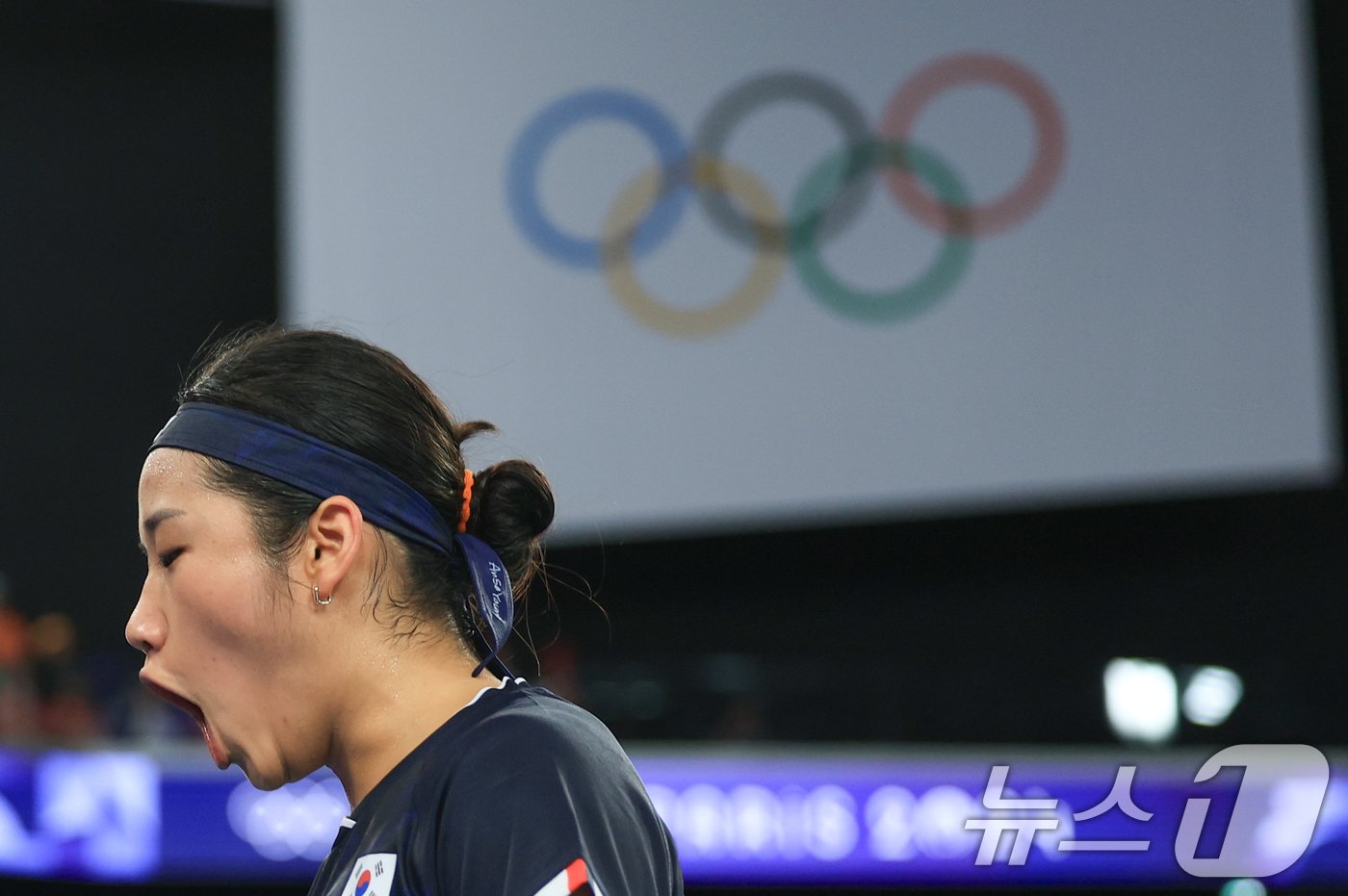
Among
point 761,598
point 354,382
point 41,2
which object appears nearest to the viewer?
point 354,382

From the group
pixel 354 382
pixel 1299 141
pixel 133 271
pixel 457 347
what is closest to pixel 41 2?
pixel 133 271

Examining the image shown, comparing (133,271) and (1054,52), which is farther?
(133,271)

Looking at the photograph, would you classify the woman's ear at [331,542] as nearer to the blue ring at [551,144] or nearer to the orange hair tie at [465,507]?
the orange hair tie at [465,507]

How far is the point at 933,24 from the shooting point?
4875 millimetres

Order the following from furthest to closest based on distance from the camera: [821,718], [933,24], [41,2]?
[41,2] → [933,24] → [821,718]

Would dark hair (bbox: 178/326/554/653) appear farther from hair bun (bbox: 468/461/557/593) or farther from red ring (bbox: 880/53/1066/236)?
red ring (bbox: 880/53/1066/236)

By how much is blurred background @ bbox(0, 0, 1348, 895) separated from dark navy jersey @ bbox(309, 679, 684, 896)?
10.2 ft

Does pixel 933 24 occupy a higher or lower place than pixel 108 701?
higher

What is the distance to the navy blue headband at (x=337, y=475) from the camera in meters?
1.05

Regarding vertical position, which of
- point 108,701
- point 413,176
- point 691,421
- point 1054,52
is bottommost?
point 108,701

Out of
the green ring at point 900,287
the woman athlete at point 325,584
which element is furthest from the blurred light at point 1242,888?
the woman athlete at point 325,584

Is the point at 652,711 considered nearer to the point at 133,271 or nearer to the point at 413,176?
the point at 413,176

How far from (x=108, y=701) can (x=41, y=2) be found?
298cm

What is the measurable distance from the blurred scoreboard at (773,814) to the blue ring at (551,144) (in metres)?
1.72
